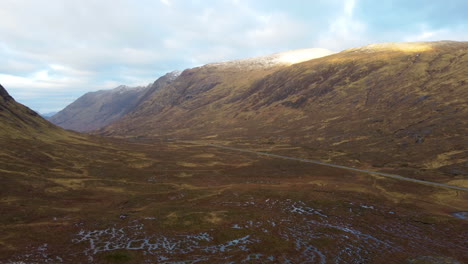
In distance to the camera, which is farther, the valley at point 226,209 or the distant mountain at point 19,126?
the distant mountain at point 19,126

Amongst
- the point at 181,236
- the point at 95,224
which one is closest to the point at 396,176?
the point at 181,236

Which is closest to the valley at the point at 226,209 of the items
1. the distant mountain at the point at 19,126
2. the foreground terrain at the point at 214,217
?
the foreground terrain at the point at 214,217

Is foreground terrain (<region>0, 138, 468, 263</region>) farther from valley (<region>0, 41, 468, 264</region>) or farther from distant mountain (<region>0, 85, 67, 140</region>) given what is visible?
distant mountain (<region>0, 85, 67, 140</region>)

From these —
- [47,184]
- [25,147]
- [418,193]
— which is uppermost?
[25,147]

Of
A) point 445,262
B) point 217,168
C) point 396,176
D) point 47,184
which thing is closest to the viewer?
point 445,262

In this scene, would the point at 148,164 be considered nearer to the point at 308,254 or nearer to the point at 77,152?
the point at 77,152

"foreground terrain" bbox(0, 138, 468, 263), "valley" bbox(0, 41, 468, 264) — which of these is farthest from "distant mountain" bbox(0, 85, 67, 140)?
"foreground terrain" bbox(0, 138, 468, 263)

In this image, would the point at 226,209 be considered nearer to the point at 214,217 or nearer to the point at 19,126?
the point at 214,217

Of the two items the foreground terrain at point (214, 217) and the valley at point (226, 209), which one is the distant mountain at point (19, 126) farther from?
the foreground terrain at point (214, 217)
